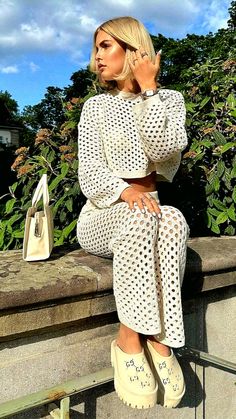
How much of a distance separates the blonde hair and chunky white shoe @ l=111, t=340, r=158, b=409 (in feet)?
3.98

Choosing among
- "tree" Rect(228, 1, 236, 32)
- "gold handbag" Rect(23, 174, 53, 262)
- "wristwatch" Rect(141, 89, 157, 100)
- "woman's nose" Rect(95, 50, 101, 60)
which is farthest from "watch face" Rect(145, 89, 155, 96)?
"tree" Rect(228, 1, 236, 32)

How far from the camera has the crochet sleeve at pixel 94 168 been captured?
2.24m

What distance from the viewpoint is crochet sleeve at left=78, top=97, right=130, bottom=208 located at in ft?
7.34

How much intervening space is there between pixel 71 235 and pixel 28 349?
1.23 m

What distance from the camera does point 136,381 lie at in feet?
6.66

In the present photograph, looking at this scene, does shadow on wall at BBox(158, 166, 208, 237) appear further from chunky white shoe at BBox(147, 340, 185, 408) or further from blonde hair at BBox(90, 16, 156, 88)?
chunky white shoe at BBox(147, 340, 185, 408)

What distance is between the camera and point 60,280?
2.02 metres

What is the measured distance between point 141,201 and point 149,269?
0.26 metres

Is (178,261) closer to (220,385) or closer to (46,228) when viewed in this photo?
(46,228)

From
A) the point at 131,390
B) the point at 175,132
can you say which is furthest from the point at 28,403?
the point at 175,132

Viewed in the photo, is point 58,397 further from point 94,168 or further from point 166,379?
point 94,168

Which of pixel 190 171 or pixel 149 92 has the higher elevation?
pixel 149 92

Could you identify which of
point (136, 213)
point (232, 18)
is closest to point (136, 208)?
point (136, 213)

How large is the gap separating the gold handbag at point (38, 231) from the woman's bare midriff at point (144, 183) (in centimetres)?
37
